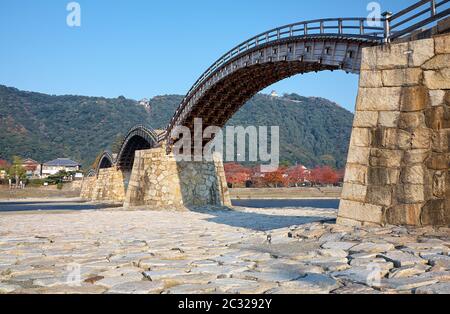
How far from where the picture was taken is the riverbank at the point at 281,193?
65.1 meters

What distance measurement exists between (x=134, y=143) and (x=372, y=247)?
36.4 meters

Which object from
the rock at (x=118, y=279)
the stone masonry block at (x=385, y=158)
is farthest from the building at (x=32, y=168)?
the rock at (x=118, y=279)

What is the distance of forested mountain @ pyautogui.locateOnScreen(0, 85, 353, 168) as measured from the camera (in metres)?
122

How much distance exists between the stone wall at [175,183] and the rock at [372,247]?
1802cm

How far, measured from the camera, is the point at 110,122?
154m

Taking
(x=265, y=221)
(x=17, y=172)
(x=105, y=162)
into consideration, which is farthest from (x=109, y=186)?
(x=17, y=172)

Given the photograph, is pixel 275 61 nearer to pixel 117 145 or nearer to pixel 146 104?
pixel 117 145

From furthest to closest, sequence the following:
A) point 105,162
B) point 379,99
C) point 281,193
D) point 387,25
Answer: point 281,193, point 105,162, point 387,25, point 379,99

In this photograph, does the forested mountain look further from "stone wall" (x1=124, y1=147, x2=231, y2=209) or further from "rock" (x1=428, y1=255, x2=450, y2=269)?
"rock" (x1=428, y1=255, x2=450, y2=269)

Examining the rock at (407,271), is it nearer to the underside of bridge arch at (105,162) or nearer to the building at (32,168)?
the underside of bridge arch at (105,162)

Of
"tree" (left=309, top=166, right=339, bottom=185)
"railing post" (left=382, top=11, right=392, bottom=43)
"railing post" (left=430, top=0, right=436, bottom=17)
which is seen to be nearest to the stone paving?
"railing post" (left=430, top=0, right=436, bottom=17)
